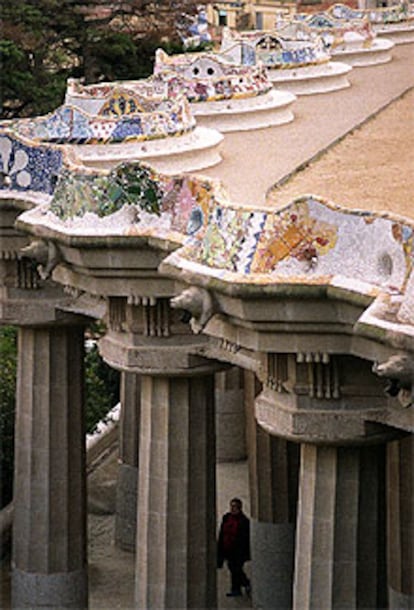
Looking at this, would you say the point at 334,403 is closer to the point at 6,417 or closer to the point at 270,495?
the point at 270,495

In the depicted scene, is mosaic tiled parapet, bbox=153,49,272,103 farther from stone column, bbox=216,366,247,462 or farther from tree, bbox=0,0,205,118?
tree, bbox=0,0,205,118

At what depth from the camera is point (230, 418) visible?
134 feet

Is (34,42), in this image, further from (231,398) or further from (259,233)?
(259,233)

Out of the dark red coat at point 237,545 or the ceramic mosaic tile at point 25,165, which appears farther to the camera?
the dark red coat at point 237,545

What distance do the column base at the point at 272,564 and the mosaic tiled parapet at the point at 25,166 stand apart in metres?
5.92

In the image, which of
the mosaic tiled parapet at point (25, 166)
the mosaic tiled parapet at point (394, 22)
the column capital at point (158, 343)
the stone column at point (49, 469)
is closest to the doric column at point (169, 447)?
the column capital at point (158, 343)

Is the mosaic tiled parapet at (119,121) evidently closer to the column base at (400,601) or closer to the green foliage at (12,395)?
the column base at (400,601)

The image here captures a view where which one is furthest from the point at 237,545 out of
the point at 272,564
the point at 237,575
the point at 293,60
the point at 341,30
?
the point at 341,30

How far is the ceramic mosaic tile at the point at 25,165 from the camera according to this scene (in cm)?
2862

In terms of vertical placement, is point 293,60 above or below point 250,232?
below

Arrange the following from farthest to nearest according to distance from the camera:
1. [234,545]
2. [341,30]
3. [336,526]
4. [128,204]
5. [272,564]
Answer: [341,30] → [234,545] → [272,564] → [128,204] → [336,526]

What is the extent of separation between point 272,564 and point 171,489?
4978 mm

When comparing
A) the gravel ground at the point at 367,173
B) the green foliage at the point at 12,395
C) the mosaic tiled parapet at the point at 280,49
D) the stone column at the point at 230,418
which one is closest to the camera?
the gravel ground at the point at 367,173

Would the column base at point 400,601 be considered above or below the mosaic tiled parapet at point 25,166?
below
